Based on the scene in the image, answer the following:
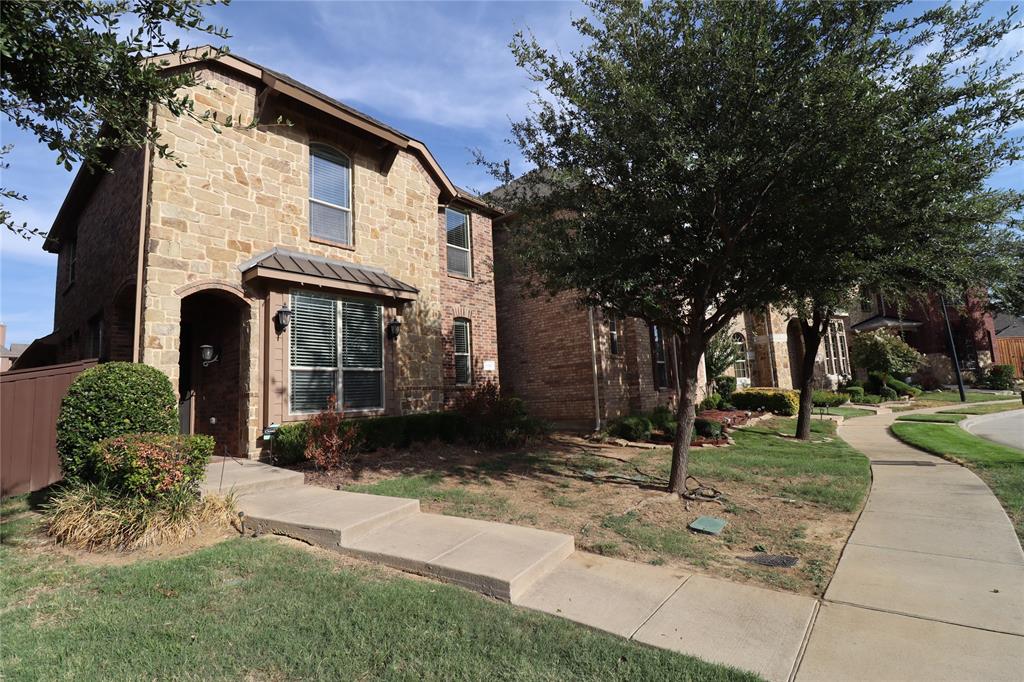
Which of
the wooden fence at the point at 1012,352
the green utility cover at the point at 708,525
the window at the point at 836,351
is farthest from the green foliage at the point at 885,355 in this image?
the green utility cover at the point at 708,525

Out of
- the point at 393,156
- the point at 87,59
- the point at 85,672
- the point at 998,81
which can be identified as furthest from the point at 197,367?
the point at 998,81

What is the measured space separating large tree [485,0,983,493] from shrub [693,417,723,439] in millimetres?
5273

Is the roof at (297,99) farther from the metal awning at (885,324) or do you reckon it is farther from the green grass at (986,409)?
the metal awning at (885,324)

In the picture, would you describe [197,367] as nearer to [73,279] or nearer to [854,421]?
[73,279]

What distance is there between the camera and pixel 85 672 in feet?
9.26

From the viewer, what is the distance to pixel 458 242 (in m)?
14.4

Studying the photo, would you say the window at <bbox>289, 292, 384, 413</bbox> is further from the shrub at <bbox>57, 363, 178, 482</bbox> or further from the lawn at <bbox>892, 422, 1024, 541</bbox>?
the lawn at <bbox>892, 422, 1024, 541</bbox>

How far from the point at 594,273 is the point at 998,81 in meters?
5.09

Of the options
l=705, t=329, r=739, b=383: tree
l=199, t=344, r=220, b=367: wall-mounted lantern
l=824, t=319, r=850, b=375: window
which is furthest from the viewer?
l=824, t=319, r=850, b=375: window

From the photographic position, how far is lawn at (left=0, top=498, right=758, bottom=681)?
288 cm

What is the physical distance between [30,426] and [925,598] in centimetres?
1099

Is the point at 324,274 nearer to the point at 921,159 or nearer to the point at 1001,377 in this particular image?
the point at 921,159

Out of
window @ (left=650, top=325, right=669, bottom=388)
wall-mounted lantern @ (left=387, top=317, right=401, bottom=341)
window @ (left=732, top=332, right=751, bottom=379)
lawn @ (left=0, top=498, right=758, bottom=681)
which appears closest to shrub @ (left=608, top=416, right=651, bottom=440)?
window @ (left=650, top=325, right=669, bottom=388)

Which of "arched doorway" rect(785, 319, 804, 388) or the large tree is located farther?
"arched doorway" rect(785, 319, 804, 388)
